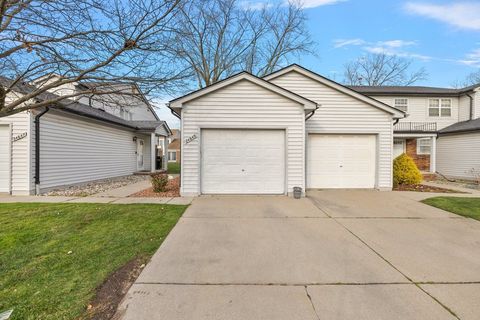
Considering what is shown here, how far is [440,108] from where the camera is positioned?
61.2 ft

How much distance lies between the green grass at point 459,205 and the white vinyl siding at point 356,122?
2.24 m

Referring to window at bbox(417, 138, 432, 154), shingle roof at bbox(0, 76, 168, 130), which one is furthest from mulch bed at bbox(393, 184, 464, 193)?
shingle roof at bbox(0, 76, 168, 130)

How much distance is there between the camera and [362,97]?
10594 mm

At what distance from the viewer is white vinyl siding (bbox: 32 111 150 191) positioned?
9750 mm

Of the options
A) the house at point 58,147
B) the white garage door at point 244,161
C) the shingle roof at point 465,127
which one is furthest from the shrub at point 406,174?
the house at point 58,147

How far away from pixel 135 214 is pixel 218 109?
4.56m

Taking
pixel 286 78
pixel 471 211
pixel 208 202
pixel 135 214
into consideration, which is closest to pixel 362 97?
pixel 286 78

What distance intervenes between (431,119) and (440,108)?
1155mm

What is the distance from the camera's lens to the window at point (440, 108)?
61.1 feet

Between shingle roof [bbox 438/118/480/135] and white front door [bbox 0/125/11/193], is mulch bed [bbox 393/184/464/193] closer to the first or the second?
shingle roof [bbox 438/118/480/135]

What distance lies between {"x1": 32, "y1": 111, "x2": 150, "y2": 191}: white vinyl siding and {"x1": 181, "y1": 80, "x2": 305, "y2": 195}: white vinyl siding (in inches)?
234

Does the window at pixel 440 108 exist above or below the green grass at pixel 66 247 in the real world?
above

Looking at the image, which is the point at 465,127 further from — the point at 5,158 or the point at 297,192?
the point at 5,158

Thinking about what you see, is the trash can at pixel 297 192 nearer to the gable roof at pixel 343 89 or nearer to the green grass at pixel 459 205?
the green grass at pixel 459 205
